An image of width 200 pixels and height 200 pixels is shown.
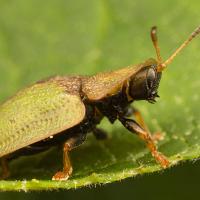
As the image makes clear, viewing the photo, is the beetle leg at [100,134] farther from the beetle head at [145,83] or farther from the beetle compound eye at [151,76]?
the beetle compound eye at [151,76]

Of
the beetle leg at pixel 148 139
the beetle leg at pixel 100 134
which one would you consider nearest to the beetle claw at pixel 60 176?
the beetle leg at pixel 148 139

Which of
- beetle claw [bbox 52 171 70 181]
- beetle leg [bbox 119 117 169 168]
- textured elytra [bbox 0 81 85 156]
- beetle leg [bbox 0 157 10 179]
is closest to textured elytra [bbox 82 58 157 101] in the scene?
textured elytra [bbox 0 81 85 156]

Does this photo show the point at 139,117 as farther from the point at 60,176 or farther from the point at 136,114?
the point at 60,176

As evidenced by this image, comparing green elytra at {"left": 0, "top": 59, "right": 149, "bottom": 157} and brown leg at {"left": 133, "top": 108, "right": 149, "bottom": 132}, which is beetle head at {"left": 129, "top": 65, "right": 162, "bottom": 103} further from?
brown leg at {"left": 133, "top": 108, "right": 149, "bottom": 132}

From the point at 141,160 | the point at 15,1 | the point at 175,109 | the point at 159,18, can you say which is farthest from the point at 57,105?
the point at 15,1

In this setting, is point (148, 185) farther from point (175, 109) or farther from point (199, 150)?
point (199, 150)

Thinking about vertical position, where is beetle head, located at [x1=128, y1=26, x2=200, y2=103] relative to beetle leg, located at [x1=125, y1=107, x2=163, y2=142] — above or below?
above
